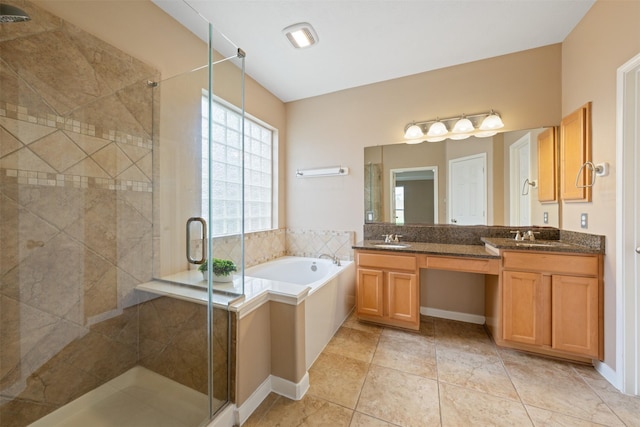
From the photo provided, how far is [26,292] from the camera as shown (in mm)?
1256

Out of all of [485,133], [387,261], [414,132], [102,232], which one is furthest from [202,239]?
[485,133]

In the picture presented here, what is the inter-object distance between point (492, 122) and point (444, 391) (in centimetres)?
244

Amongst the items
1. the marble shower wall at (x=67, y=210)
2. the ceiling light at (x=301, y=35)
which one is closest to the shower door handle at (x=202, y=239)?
the marble shower wall at (x=67, y=210)

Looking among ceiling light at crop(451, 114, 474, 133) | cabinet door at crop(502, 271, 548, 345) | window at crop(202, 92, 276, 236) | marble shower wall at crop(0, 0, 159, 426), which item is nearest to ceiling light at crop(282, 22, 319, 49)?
window at crop(202, 92, 276, 236)

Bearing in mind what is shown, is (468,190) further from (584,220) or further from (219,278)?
(219,278)

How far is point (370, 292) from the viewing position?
2.49 m

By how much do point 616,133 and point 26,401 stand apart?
3.83 m

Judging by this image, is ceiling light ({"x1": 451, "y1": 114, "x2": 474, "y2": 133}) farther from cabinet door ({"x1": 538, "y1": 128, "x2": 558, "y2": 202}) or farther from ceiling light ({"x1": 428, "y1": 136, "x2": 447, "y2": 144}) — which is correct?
cabinet door ({"x1": 538, "y1": 128, "x2": 558, "y2": 202})

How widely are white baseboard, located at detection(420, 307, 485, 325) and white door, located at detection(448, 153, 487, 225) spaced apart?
99cm

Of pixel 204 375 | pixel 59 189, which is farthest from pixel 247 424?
pixel 59 189

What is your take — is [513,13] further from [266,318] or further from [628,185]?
[266,318]

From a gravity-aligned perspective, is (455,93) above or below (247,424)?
above

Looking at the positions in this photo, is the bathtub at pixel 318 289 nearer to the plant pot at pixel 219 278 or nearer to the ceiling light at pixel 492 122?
the plant pot at pixel 219 278

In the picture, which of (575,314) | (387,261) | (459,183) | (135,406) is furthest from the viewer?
(459,183)
